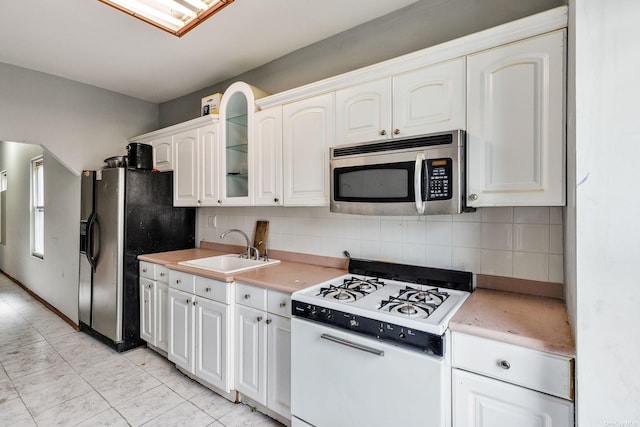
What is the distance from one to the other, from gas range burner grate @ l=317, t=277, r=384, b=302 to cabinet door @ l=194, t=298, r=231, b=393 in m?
0.75

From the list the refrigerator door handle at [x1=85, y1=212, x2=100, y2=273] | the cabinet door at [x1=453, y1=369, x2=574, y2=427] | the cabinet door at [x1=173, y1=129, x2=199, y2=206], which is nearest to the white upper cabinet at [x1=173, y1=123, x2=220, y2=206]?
the cabinet door at [x1=173, y1=129, x2=199, y2=206]

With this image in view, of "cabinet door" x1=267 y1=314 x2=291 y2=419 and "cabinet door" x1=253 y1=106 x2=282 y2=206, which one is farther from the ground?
"cabinet door" x1=253 y1=106 x2=282 y2=206

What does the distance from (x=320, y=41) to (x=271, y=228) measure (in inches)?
60.7

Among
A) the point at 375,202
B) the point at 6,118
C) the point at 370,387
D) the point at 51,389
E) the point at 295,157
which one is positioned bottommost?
the point at 51,389

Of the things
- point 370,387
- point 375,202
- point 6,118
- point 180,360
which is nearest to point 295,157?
point 375,202

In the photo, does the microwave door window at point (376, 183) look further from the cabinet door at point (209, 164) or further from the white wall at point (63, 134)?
the white wall at point (63, 134)

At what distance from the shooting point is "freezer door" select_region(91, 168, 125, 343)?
2.84 m

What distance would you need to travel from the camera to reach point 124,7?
1.66 metres

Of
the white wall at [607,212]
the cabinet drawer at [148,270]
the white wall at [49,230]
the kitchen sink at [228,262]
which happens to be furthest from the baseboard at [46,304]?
the white wall at [607,212]

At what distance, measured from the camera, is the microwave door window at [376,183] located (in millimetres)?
1617

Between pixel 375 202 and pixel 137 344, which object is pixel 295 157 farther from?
pixel 137 344

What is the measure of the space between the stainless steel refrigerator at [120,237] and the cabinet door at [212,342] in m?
1.05

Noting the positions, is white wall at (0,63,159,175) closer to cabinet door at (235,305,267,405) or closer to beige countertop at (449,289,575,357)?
cabinet door at (235,305,267,405)

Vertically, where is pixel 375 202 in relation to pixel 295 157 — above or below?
below
